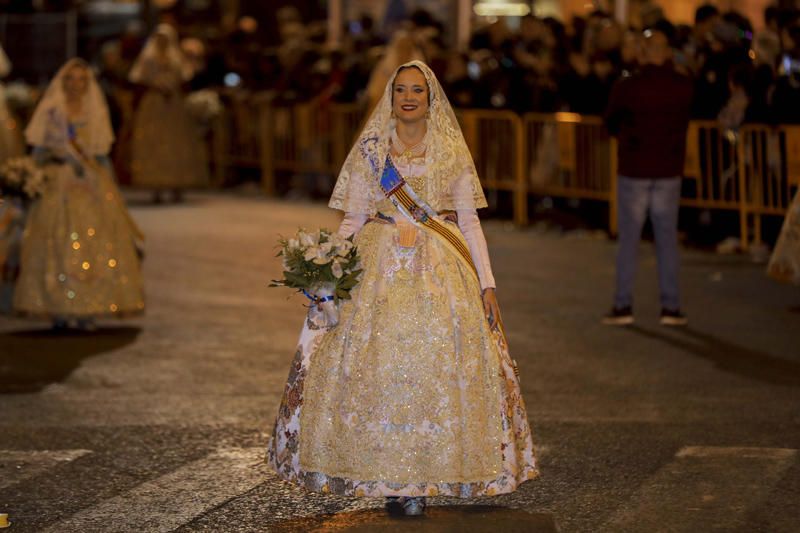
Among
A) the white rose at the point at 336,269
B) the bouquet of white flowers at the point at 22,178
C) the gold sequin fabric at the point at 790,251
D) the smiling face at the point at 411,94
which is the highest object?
the smiling face at the point at 411,94

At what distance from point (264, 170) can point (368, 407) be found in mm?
17404

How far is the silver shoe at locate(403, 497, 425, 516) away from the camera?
278 inches

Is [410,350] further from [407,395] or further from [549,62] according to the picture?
[549,62]

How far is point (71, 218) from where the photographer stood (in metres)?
12.1

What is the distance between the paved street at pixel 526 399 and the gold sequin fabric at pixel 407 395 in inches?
10.7

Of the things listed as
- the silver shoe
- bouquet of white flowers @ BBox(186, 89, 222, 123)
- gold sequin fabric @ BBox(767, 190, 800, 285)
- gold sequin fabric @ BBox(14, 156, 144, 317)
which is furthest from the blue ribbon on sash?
bouquet of white flowers @ BBox(186, 89, 222, 123)

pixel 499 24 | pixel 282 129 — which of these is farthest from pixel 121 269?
pixel 282 129

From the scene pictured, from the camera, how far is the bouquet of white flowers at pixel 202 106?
2261cm

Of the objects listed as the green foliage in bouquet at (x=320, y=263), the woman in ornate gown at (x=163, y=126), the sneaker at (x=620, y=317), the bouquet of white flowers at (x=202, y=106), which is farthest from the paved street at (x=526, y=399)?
the bouquet of white flowers at (x=202, y=106)

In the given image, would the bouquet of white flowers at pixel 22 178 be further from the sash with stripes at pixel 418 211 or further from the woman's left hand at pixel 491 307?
the woman's left hand at pixel 491 307

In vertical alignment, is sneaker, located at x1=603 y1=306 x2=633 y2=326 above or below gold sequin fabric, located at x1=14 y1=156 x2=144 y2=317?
below

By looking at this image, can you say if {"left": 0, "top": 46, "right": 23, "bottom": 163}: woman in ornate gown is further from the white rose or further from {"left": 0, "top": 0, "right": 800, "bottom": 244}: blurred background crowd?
the white rose

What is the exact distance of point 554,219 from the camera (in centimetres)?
1875

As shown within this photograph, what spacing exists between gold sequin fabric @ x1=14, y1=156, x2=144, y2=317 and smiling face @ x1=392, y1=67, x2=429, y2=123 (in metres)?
5.43
